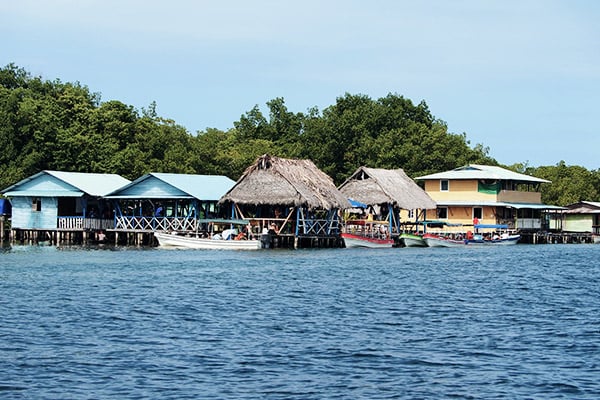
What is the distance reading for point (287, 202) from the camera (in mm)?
48969

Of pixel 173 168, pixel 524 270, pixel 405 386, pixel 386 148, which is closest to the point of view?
pixel 405 386

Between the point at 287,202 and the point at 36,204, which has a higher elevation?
the point at 36,204

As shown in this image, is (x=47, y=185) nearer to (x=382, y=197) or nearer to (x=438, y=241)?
(x=382, y=197)

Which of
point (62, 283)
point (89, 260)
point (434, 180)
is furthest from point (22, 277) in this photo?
point (434, 180)

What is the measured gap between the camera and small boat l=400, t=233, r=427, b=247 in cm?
5638

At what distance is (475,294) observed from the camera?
2897 centimetres

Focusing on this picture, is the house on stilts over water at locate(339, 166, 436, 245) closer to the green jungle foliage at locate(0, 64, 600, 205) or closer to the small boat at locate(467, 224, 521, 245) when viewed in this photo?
the small boat at locate(467, 224, 521, 245)

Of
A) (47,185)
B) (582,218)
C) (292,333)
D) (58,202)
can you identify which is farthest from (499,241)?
(292,333)

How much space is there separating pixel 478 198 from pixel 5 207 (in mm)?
32163

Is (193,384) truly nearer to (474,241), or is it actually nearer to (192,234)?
(192,234)

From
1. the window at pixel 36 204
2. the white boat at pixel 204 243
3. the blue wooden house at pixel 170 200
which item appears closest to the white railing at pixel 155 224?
the blue wooden house at pixel 170 200

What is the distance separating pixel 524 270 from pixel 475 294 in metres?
11.2

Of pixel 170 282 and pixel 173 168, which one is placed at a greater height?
pixel 173 168

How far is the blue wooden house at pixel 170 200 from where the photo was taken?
53.1 metres
